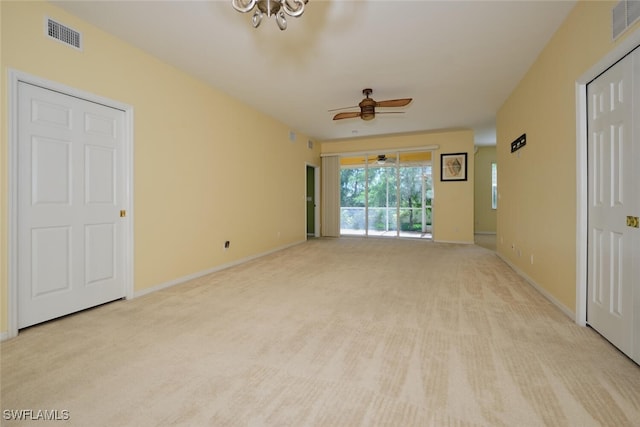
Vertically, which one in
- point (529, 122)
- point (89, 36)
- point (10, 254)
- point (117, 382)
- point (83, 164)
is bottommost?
point (117, 382)

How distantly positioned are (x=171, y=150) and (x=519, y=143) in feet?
15.6

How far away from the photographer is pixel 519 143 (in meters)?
4.21

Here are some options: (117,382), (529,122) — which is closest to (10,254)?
(117,382)

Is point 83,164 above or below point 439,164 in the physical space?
below

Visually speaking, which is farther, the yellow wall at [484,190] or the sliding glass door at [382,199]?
the yellow wall at [484,190]

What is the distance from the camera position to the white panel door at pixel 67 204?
2.46 metres

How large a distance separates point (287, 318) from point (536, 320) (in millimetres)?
2203

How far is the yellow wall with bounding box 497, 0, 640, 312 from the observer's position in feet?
8.16

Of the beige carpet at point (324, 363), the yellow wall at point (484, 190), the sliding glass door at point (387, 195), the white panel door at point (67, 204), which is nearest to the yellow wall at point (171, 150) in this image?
the white panel door at point (67, 204)

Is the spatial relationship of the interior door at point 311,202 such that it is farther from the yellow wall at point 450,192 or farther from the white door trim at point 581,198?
the white door trim at point 581,198

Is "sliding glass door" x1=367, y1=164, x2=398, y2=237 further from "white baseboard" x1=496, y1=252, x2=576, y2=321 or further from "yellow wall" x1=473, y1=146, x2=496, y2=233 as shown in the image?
"white baseboard" x1=496, y1=252, x2=576, y2=321

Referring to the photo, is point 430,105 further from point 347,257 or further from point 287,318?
point 287,318

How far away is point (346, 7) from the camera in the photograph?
2.65 meters

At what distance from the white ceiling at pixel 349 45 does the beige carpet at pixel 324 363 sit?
2.78m
